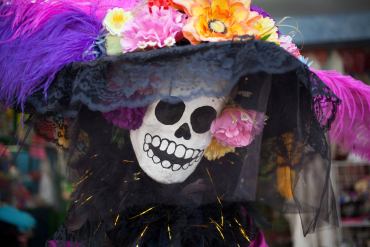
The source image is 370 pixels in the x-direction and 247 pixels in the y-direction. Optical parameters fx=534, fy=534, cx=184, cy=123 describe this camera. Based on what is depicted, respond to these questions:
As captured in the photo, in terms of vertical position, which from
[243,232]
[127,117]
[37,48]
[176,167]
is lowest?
[243,232]

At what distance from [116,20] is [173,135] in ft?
0.97

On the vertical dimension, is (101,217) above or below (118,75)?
below

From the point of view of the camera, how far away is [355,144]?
1.56 meters

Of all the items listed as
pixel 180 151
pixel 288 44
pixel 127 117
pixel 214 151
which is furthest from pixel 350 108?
pixel 127 117

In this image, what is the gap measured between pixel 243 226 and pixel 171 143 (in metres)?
0.32

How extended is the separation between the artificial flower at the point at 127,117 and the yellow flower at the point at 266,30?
12.7 inches

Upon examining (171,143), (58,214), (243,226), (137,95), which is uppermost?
(137,95)

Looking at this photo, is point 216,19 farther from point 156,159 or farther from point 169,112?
point 156,159

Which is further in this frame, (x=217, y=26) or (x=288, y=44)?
(x=288, y=44)

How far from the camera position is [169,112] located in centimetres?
125

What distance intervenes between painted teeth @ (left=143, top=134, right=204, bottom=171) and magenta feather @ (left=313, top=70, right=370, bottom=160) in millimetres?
411

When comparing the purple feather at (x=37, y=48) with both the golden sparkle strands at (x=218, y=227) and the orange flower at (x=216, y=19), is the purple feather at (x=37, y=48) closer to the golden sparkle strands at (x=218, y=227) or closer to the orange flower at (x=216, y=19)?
the orange flower at (x=216, y=19)

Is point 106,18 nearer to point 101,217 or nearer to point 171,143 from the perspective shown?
point 171,143

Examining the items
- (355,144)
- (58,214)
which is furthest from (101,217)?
(58,214)
